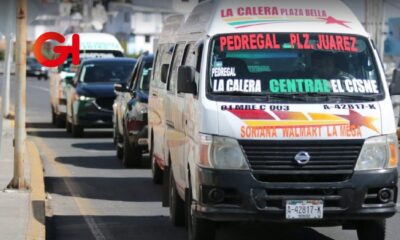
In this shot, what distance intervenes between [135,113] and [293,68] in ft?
24.1

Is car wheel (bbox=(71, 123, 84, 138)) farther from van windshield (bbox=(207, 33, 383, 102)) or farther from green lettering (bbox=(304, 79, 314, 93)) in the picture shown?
green lettering (bbox=(304, 79, 314, 93))

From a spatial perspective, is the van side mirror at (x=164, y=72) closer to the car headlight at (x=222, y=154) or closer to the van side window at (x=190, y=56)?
the van side window at (x=190, y=56)

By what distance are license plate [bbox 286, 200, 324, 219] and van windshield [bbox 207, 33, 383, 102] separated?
3.16ft

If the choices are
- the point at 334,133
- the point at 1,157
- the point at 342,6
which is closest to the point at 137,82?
the point at 1,157

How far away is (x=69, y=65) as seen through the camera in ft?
94.1

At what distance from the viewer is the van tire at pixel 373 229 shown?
384 inches

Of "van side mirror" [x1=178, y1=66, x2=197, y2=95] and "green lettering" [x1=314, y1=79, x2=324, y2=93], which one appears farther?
"van side mirror" [x1=178, y1=66, x2=197, y2=95]

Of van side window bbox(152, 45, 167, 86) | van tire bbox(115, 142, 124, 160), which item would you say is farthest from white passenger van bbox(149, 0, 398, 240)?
van tire bbox(115, 142, 124, 160)

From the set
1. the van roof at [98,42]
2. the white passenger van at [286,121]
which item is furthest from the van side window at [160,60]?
the van roof at [98,42]

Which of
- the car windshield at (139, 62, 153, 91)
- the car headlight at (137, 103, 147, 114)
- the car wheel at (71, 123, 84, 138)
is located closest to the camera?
the car headlight at (137, 103, 147, 114)

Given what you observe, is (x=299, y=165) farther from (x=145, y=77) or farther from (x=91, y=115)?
(x=91, y=115)

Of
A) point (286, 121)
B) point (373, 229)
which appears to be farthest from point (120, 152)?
point (286, 121)

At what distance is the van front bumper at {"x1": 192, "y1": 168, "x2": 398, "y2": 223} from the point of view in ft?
30.0

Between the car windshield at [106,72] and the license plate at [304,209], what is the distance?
14.5 meters
